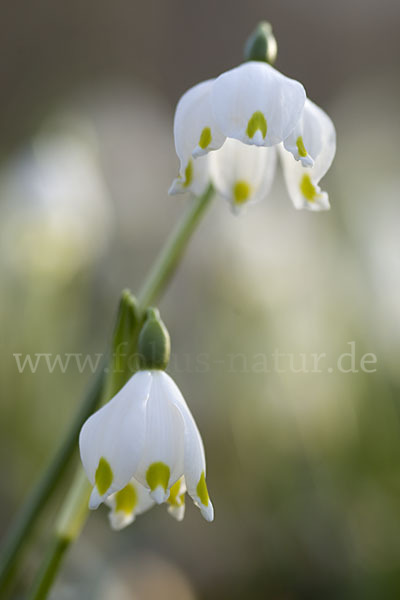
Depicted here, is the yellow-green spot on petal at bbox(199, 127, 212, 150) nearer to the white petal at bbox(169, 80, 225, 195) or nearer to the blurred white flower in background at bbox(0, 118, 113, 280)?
the white petal at bbox(169, 80, 225, 195)

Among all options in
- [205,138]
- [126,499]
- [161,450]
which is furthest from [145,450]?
[205,138]

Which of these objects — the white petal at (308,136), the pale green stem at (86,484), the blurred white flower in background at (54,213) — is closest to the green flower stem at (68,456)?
the pale green stem at (86,484)

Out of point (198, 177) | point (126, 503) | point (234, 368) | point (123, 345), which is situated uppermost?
point (198, 177)

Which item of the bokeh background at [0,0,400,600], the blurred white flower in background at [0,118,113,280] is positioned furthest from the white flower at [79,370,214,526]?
the blurred white flower in background at [0,118,113,280]

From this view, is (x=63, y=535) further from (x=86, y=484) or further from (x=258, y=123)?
(x=258, y=123)

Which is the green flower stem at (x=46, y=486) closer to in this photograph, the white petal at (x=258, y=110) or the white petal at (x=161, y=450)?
the white petal at (x=161, y=450)
